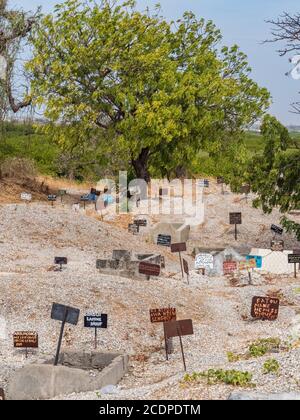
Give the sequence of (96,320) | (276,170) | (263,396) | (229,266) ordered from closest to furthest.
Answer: (263,396), (96,320), (229,266), (276,170)

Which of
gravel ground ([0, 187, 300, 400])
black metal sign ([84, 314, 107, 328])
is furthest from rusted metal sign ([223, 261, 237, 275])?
black metal sign ([84, 314, 107, 328])

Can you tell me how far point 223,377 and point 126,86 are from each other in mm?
29328

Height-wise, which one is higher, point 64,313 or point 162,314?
point 64,313

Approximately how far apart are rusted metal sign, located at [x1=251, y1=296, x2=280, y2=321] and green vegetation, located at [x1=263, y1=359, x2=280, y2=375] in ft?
22.5

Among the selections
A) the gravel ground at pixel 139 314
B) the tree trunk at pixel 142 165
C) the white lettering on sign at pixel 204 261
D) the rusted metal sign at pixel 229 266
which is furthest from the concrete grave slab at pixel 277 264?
the tree trunk at pixel 142 165

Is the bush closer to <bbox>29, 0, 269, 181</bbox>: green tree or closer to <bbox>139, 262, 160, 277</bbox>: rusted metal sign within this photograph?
<bbox>29, 0, 269, 181</bbox>: green tree

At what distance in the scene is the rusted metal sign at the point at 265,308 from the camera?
19766mm

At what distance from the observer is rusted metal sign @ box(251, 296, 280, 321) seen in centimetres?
1977

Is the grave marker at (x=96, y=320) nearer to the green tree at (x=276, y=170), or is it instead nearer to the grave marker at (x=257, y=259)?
the green tree at (x=276, y=170)

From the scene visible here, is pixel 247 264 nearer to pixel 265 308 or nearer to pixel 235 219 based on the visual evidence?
pixel 235 219

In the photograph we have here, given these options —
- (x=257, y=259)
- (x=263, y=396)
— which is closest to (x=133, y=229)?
(x=257, y=259)

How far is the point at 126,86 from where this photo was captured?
40.3 m

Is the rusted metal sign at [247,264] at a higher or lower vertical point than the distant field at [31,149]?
lower

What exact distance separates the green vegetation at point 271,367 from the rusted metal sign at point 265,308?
6.87 metres
